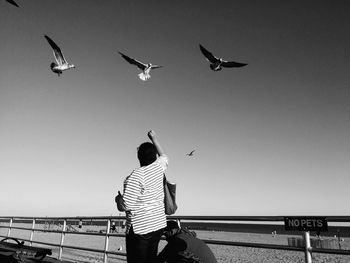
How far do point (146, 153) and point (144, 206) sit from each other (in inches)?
15.7

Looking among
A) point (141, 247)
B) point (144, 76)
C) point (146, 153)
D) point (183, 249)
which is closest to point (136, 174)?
point (146, 153)

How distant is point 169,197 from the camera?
238 cm

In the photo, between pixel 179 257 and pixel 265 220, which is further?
pixel 265 220

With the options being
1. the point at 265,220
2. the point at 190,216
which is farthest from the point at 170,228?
the point at 190,216

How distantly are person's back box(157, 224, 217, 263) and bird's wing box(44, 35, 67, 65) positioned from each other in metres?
6.93

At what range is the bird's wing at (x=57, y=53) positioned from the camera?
768 centimetres

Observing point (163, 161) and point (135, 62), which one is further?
point (135, 62)

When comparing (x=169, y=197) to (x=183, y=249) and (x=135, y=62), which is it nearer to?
(x=183, y=249)

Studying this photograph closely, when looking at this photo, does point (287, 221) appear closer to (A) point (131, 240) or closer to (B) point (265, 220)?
(B) point (265, 220)

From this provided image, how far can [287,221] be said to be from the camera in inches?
121

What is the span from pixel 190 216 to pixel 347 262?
14.6 m

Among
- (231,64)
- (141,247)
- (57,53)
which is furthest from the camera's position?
(231,64)

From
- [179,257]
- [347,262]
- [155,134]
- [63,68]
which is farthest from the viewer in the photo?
[347,262]

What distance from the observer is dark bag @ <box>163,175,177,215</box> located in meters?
2.37
